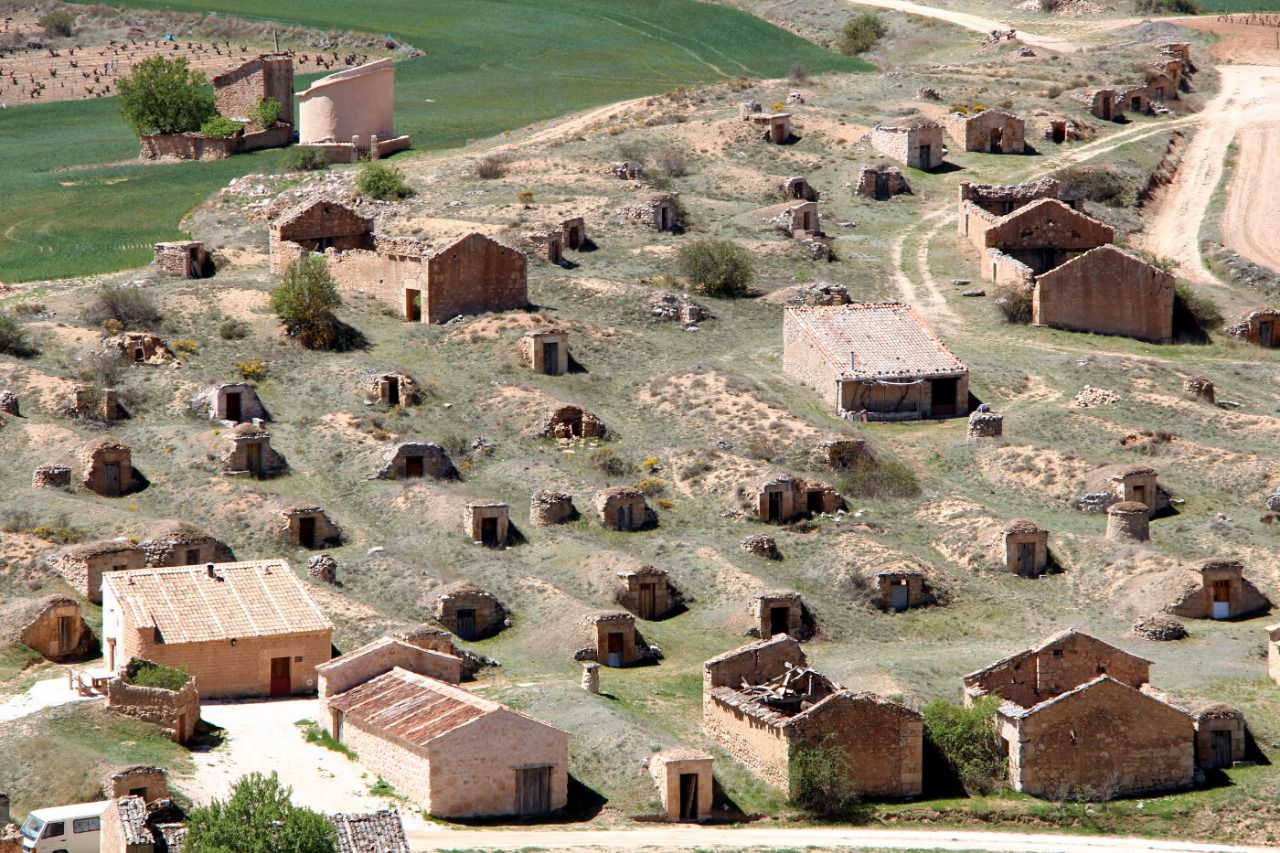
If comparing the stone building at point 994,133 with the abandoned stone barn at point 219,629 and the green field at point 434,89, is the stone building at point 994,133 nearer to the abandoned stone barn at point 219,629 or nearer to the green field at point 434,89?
the green field at point 434,89

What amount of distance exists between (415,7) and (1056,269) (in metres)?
74.9

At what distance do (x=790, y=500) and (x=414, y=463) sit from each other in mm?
10412

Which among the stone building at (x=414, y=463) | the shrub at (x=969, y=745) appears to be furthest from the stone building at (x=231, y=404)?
the shrub at (x=969, y=745)

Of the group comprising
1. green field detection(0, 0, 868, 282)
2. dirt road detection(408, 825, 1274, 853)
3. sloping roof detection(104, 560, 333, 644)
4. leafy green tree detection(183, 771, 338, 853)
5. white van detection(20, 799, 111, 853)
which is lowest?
green field detection(0, 0, 868, 282)

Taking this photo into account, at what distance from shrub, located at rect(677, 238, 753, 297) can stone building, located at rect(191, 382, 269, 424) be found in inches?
771

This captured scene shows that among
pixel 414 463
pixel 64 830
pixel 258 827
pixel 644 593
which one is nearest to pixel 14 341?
pixel 414 463

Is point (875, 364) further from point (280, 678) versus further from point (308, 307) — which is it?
point (280, 678)

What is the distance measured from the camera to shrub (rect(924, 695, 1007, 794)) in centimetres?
6069

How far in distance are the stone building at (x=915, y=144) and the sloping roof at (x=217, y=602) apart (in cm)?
5177

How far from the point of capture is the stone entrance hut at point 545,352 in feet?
288

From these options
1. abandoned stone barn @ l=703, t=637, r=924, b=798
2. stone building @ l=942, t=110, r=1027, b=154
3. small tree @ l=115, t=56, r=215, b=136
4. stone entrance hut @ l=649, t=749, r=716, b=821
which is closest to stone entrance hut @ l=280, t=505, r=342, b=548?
abandoned stone barn @ l=703, t=637, r=924, b=798

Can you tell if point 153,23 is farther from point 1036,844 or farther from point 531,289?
point 1036,844

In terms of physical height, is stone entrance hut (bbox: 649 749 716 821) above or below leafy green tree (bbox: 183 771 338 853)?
below

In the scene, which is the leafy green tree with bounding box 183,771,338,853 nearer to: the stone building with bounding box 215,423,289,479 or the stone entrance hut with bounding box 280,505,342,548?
the stone entrance hut with bounding box 280,505,342,548
